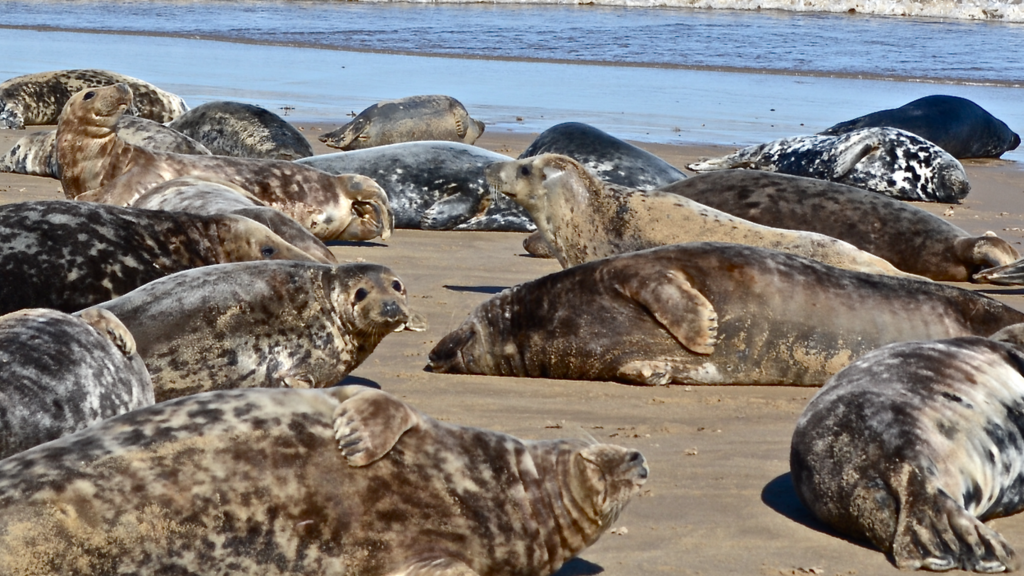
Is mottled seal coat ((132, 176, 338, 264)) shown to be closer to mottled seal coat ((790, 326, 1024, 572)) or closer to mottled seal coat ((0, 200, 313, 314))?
mottled seal coat ((0, 200, 313, 314))

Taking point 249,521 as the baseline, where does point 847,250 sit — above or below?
below

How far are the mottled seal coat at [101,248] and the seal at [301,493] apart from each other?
2.30 metres

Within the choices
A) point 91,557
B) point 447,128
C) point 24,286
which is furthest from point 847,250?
point 447,128

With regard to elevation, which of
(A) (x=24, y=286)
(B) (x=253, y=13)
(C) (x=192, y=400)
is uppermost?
(C) (x=192, y=400)

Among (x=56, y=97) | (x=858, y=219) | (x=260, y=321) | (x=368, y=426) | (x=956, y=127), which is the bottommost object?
(x=56, y=97)

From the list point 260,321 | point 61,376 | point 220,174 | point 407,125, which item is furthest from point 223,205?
point 407,125

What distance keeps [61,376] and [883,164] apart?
8.53 metres

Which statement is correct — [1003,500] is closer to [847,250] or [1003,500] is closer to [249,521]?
[249,521]

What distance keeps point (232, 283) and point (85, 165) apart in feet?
12.3

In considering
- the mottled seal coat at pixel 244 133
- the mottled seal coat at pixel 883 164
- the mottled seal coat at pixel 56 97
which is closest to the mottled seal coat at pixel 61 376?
the mottled seal coat at pixel 244 133

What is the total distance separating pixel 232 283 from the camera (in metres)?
4.44

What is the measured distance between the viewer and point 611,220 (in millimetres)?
7000

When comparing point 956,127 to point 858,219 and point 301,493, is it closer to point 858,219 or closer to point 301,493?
point 858,219

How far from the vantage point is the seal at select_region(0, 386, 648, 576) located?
2.48m
